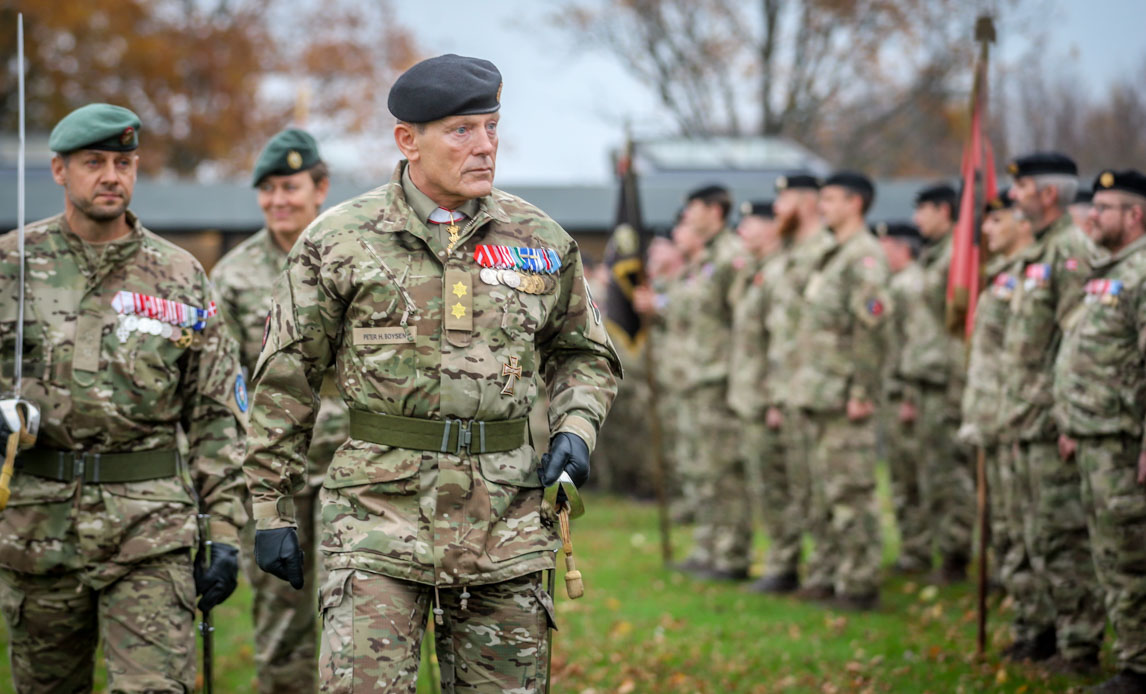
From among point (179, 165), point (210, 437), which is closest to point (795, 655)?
point (210, 437)

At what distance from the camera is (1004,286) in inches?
308

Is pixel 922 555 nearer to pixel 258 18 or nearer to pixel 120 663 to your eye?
pixel 120 663

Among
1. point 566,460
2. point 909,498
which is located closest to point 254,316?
point 566,460

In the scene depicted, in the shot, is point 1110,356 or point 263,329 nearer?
point 263,329

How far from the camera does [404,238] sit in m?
4.38

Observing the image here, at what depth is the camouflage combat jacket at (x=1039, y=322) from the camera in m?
7.26

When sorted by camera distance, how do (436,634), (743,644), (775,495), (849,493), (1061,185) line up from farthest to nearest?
(775,495) < (849,493) < (743,644) < (1061,185) < (436,634)

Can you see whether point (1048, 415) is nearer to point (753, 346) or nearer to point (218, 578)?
point (753, 346)

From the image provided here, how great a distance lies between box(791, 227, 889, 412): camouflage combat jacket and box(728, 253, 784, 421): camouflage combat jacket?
78cm

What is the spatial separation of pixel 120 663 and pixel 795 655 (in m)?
4.36

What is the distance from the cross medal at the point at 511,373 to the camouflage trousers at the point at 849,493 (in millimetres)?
5219

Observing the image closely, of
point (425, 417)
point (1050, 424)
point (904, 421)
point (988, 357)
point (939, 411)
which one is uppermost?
point (988, 357)

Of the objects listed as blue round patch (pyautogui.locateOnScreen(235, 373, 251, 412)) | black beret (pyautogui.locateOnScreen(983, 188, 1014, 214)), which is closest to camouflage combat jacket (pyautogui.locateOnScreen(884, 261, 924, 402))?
black beret (pyautogui.locateOnScreen(983, 188, 1014, 214))

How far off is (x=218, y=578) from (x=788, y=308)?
5.62 metres
